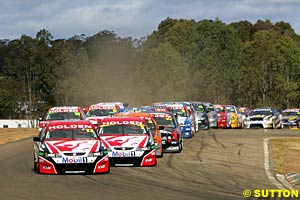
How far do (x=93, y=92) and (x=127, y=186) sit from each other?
77.8m

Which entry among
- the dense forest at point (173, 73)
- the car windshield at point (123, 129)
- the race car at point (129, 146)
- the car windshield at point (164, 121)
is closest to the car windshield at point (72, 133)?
the race car at point (129, 146)

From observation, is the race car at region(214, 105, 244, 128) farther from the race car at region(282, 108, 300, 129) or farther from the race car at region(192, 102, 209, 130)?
the race car at region(192, 102, 209, 130)

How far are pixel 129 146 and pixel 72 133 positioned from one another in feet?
5.05

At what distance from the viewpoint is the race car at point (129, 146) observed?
18312mm

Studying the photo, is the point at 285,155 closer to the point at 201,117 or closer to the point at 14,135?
the point at 201,117

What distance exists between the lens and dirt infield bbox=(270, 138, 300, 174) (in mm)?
19267

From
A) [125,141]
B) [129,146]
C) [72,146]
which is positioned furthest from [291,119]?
[72,146]

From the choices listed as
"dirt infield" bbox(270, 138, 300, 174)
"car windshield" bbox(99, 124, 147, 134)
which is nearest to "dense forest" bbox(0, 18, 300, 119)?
"dirt infield" bbox(270, 138, 300, 174)

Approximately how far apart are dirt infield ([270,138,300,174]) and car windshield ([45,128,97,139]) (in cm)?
493

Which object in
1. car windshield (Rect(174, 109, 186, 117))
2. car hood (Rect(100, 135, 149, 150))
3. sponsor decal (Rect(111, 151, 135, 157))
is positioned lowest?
sponsor decal (Rect(111, 151, 135, 157))

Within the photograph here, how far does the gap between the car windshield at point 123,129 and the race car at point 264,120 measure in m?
23.7

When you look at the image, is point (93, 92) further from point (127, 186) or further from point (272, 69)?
point (127, 186)

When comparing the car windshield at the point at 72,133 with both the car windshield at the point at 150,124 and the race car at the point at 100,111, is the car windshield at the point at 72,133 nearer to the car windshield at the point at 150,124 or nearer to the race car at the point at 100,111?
the car windshield at the point at 150,124

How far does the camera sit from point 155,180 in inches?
621
